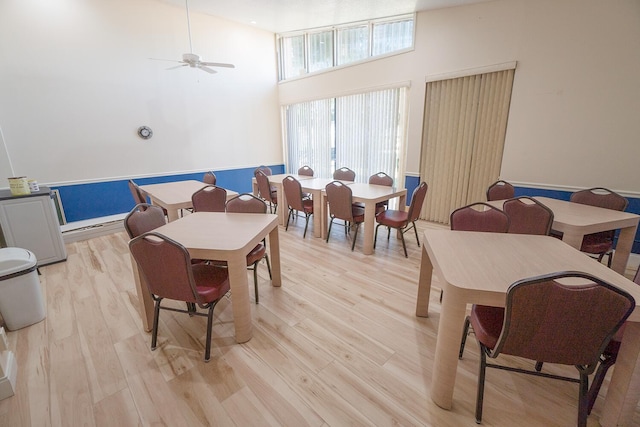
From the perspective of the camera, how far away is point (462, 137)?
397 centimetres

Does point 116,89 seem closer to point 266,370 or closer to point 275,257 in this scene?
point 275,257

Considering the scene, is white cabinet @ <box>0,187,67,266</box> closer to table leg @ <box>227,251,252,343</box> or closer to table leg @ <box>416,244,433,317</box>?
table leg @ <box>227,251,252,343</box>

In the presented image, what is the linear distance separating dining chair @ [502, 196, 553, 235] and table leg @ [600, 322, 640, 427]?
1.14m

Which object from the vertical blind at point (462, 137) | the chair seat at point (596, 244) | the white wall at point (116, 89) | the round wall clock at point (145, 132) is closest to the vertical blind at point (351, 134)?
the vertical blind at point (462, 137)

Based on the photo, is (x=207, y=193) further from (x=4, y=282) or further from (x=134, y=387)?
(x=134, y=387)

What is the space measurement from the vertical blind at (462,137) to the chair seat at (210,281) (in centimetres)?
366

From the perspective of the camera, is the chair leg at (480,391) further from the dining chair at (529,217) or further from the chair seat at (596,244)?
the chair seat at (596,244)

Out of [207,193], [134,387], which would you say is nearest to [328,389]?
[134,387]

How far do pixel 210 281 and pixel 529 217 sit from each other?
2617 mm

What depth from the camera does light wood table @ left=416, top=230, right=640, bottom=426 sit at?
1195mm

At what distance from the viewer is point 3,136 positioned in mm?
3426

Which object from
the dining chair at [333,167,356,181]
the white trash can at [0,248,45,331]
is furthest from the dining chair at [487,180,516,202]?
the white trash can at [0,248,45,331]

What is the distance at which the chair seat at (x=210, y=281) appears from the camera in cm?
166

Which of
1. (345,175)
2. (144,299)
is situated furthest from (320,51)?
(144,299)
